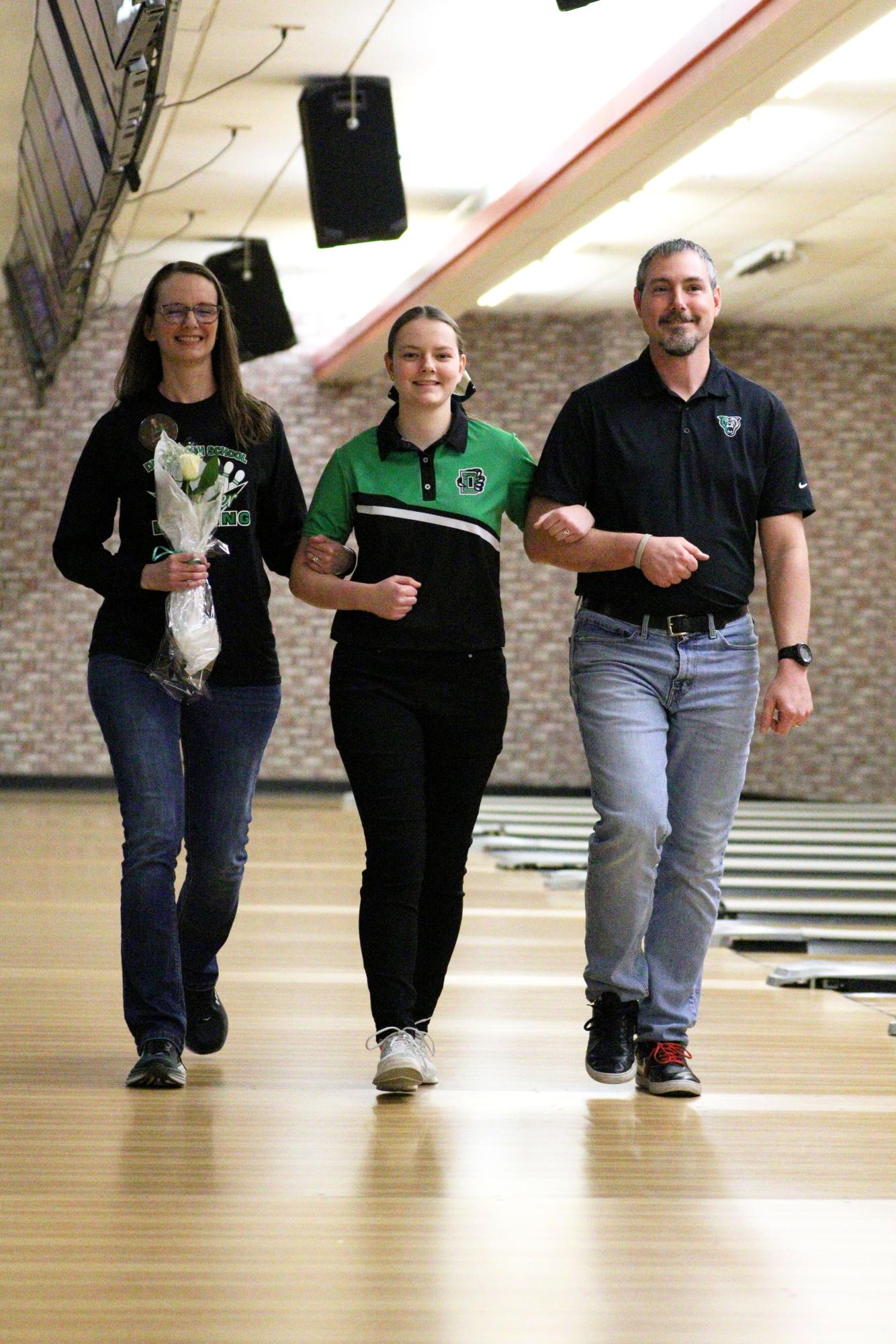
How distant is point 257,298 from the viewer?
11531mm

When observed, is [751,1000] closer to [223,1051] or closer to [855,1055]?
[855,1055]

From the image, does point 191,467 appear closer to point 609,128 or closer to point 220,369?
point 220,369

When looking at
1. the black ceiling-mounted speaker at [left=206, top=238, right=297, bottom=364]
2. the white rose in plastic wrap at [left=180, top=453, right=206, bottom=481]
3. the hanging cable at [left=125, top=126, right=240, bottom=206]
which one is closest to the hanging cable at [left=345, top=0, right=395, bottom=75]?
the hanging cable at [left=125, top=126, right=240, bottom=206]

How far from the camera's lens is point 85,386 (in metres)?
13.7

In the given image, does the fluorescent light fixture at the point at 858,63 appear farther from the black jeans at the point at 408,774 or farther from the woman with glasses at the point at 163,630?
the black jeans at the point at 408,774

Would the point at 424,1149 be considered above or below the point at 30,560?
above

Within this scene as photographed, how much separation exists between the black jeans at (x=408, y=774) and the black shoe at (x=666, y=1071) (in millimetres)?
497

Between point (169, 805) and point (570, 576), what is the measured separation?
1083cm

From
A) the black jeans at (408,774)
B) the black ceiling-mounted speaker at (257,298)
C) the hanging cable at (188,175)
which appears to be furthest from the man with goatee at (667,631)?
the black ceiling-mounted speaker at (257,298)

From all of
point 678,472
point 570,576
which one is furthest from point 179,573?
point 570,576

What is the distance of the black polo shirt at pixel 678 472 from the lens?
3.60 meters

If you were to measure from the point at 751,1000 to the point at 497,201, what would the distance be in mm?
5385

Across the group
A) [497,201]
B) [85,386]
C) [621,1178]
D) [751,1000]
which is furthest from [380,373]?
[621,1178]

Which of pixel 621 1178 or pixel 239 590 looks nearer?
pixel 621 1178
